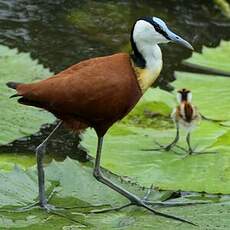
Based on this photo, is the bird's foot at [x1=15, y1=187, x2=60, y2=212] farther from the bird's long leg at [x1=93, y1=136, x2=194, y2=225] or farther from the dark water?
the dark water

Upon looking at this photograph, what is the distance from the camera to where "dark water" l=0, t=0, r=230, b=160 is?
6.37 m

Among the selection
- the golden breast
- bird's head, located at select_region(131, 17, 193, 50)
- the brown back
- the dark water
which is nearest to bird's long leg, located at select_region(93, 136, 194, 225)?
the brown back

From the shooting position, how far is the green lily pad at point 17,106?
4.49 meters

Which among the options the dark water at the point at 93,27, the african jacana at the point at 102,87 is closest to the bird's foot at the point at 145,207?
the african jacana at the point at 102,87

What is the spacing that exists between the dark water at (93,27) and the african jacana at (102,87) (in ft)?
7.67

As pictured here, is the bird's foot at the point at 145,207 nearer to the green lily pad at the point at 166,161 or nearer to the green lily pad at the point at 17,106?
the green lily pad at the point at 166,161

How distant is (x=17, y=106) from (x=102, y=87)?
131 centimetres

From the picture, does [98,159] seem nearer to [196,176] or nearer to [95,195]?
[95,195]

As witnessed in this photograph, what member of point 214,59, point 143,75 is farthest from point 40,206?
point 214,59

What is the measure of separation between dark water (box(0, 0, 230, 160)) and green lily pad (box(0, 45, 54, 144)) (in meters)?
0.84

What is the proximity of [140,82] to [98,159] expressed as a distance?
0.43 meters

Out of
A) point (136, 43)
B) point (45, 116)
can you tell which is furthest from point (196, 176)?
point (45, 116)

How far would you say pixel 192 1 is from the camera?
7688 mm

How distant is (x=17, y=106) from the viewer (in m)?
4.70
